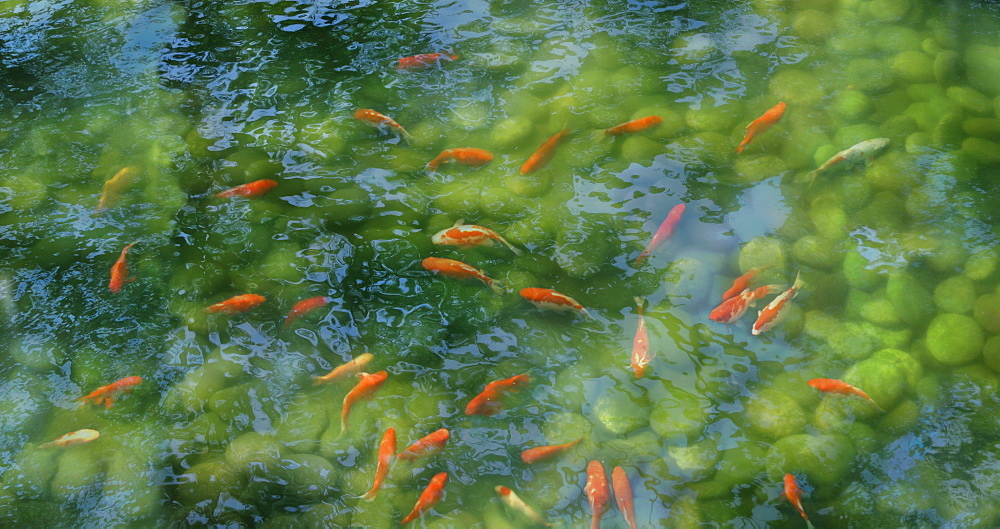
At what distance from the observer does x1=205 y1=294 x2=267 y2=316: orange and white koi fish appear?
9.47 feet

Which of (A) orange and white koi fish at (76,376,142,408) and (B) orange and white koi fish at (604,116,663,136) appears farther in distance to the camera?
(B) orange and white koi fish at (604,116,663,136)

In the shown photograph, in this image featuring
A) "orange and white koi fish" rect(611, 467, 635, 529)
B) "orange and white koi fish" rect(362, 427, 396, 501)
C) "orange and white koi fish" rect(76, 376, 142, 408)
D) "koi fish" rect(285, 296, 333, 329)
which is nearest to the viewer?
"orange and white koi fish" rect(611, 467, 635, 529)

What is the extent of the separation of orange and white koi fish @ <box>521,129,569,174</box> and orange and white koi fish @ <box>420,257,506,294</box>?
627 mm

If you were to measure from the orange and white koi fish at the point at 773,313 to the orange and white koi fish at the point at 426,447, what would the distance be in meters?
1.26

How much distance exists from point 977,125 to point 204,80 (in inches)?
156

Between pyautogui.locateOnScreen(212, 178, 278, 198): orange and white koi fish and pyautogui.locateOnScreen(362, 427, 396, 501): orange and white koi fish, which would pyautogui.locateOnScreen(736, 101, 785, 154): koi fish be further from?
pyautogui.locateOnScreen(212, 178, 278, 198): orange and white koi fish

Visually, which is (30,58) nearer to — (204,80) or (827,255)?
(204,80)

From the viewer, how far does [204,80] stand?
3.95 metres

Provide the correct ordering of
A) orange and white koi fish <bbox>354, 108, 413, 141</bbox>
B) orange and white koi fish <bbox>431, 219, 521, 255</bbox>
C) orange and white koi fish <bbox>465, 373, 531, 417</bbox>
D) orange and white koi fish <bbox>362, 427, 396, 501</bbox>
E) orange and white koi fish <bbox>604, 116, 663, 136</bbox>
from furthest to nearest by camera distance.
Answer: orange and white koi fish <bbox>354, 108, 413, 141</bbox>
orange and white koi fish <bbox>604, 116, 663, 136</bbox>
orange and white koi fish <bbox>431, 219, 521, 255</bbox>
orange and white koi fish <bbox>465, 373, 531, 417</bbox>
orange and white koi fish <bbox>362, 427, 396, 501</bbox>

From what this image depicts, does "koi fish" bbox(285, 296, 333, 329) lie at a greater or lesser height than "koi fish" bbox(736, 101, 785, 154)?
lesser

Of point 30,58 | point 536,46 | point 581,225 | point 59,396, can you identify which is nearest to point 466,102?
point 536,46

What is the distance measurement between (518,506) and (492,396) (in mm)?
421

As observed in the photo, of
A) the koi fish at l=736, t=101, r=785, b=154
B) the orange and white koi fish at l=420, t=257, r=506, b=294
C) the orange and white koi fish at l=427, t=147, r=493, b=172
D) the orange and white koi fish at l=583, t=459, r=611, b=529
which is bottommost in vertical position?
the orange and white koi fish at l=583, t=459, r=611, b=529

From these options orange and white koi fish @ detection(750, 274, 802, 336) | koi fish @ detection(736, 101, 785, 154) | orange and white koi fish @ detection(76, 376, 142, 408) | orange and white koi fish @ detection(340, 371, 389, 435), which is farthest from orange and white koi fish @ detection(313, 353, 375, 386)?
koi fish @ detection(736, 101, 785, 154)
